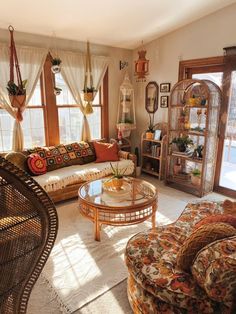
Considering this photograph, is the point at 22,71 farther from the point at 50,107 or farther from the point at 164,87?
the point at 164,87

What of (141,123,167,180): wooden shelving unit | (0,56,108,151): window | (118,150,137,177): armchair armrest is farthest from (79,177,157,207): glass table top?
(0,56,108,151): window

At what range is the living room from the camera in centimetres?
220

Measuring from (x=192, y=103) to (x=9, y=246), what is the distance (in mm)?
3376

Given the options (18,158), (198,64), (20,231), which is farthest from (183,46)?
(20,231)

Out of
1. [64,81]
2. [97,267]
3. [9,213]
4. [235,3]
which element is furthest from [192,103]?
[9,213]

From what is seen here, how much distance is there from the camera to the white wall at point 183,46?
133 inches

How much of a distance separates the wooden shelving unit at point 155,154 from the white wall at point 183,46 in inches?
13.4

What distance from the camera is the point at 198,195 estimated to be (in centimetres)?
373

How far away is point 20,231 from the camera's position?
31.9 inches

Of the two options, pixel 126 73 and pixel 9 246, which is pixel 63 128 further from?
pixel 9 246

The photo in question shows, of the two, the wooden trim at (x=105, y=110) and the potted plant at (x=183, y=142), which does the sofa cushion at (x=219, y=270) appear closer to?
the potted plant at (x=183, y=142)

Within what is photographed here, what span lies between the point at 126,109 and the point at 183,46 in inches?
58.9

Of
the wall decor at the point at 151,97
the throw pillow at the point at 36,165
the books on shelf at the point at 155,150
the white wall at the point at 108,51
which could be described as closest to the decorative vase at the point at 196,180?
the books on shelf at the point at 155,150

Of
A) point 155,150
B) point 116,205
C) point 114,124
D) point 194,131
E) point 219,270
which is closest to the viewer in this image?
point 219,270
